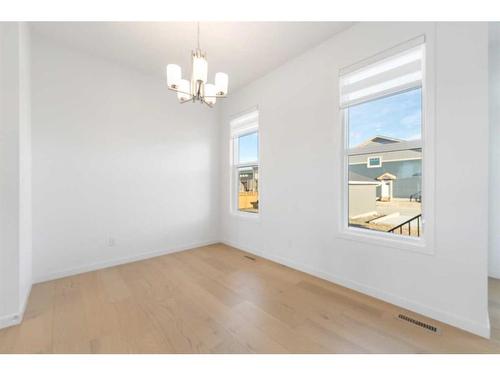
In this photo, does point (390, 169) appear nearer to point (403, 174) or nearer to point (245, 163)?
point (403, 174)

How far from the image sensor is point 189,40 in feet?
8.47

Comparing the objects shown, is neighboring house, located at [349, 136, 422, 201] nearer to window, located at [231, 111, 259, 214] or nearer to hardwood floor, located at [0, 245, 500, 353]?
hardwood floor, located at [0, 245, 500, 353]

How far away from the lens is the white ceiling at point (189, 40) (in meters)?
2.35

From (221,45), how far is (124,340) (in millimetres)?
3219

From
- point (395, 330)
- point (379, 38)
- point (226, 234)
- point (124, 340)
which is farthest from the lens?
point (226, 234)

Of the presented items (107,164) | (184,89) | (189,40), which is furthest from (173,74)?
(107,164)

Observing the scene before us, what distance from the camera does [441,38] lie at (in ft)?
5.83

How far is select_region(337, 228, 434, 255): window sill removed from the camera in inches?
75.9

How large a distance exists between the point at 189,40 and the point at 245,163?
2011mm

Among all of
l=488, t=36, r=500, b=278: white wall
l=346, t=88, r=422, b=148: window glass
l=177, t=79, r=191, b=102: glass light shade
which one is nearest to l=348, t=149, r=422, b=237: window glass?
l=346, t=88, r=422, b=148: window glass

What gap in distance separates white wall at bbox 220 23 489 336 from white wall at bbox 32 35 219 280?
1.15m

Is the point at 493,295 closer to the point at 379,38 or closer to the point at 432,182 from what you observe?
the point at 432,182

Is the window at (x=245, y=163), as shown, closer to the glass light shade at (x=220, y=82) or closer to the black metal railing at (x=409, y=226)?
the glass light shade at (x=220, y=82)
